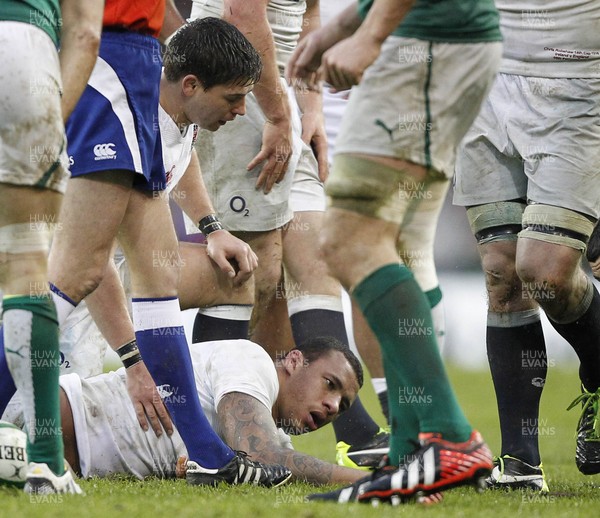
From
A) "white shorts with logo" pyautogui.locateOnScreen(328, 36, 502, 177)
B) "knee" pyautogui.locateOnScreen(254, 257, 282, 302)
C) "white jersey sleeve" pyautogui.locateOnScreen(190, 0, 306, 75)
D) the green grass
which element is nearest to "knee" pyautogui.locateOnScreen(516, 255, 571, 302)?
the green grass

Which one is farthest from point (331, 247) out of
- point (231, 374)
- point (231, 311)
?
point (231, 311)

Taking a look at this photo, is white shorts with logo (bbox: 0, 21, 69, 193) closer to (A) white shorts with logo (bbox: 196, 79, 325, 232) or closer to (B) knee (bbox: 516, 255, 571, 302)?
(B) knee (bbox: 516, 255, 571, 302)

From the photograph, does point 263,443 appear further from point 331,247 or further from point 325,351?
point 331,247

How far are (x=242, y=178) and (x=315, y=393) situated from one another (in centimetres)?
131

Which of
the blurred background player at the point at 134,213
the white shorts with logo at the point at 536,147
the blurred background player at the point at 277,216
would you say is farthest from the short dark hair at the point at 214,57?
the white shorts with logo at the point at 536,147

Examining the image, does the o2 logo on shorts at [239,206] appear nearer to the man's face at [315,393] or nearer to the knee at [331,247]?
the man's face at [315,393]

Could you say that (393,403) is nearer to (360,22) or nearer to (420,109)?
(420,109)

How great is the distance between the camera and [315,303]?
5.16m

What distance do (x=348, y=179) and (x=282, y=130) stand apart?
194 cm

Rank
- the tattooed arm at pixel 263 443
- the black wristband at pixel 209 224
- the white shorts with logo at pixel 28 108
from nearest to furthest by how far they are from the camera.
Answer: the white shorts with logo at pixel 28 108 < the tattooed arm at pixel 263 443 < the black wristband at pixel 209 224

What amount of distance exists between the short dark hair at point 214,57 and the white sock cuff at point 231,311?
1.10 m

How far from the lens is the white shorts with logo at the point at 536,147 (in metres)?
4.32

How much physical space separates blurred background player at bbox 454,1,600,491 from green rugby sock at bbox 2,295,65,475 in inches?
76.4

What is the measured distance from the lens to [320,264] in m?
5.23
